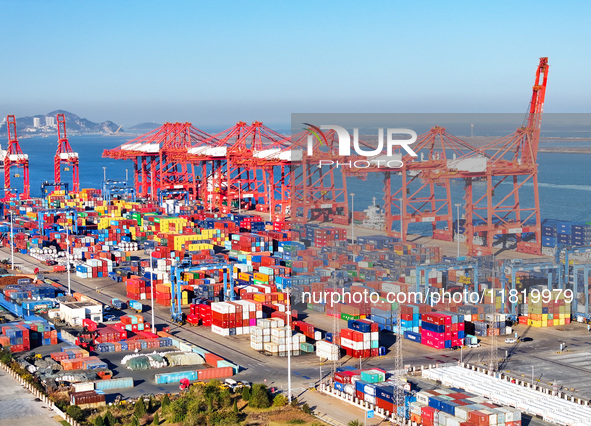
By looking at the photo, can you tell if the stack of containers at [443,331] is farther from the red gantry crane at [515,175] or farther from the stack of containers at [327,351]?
the red gantry crane at [515,175]

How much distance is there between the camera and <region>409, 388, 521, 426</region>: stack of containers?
78.5 feet

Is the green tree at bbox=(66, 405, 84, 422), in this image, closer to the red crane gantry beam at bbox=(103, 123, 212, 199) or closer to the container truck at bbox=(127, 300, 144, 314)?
the container truck at bbox=(127, 300, 144, 314)

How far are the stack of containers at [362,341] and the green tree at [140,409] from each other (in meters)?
9.45

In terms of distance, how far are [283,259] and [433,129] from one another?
12.1 meters

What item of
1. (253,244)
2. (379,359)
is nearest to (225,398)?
(379,359)

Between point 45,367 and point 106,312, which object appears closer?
point 45,367

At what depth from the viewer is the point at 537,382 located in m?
29.2

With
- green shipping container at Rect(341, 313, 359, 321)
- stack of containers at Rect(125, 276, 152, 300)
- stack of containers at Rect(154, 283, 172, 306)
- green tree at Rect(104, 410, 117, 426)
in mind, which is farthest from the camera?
stack of containers at Rect(125, 276, 152, 300)

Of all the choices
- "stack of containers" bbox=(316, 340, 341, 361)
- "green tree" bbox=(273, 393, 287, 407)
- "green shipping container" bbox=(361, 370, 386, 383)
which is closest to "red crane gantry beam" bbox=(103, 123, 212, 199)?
"stack of containers" bbox=(316, 340, 341, 361)

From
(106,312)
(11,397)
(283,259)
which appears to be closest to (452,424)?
(11,397)

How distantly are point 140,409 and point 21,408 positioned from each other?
403 centimetres

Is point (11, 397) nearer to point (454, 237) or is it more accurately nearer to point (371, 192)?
point (454, 237)

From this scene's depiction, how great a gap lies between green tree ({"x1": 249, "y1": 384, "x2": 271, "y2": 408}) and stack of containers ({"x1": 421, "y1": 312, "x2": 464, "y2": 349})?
31.0 feet

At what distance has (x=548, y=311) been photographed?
3791cm
